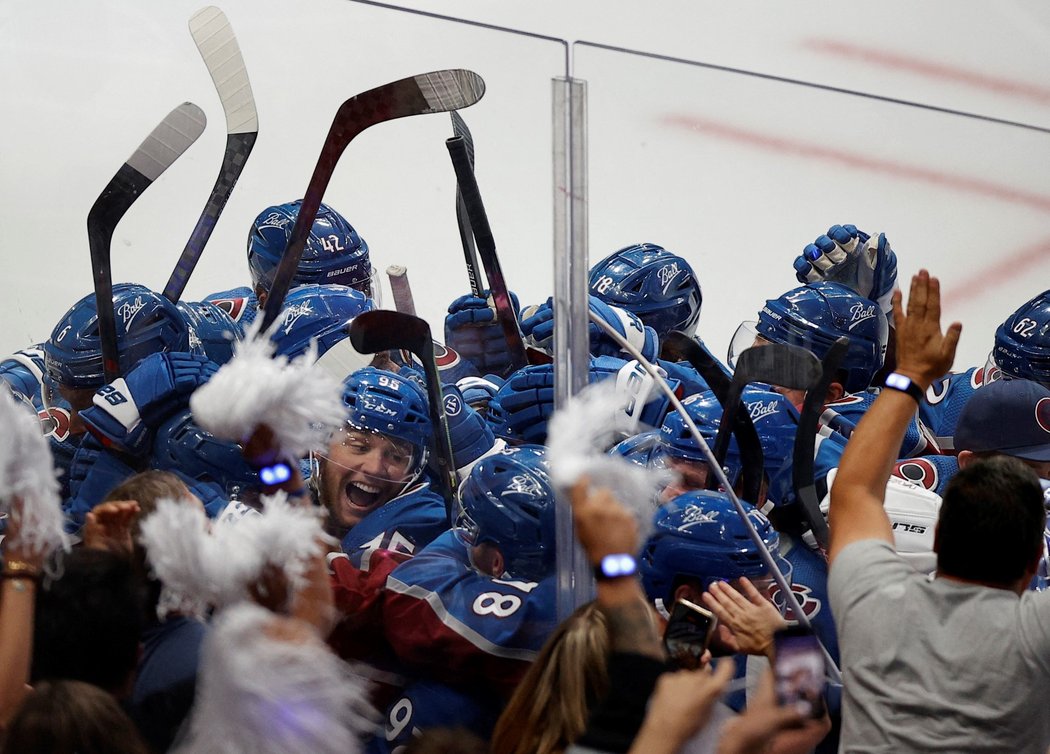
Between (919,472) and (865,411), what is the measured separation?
27 centimetres

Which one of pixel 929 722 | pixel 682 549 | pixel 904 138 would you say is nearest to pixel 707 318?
pixel 904 138

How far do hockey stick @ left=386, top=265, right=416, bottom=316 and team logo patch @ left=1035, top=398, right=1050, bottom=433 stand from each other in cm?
92

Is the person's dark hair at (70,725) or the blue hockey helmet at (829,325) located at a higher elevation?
the blue hockey helmet at (829,325)

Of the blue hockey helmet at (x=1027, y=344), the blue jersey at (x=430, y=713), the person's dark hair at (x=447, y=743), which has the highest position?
the blue hockey helmet at (x=1027, y=344)

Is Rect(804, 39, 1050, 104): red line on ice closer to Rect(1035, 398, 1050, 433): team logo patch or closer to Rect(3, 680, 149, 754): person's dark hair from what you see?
Rect(1035, 398, 1050, 433): team logo patch

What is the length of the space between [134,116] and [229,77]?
13cm

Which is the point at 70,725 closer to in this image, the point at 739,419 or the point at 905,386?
the point at 905,386

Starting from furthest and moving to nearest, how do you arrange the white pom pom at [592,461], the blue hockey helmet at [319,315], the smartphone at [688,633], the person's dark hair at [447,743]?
the blue hockey helmet at [319,315] → the smartphone at [688,633] → the white pom pom at [592,461] → the person's dark hair at [447,743]

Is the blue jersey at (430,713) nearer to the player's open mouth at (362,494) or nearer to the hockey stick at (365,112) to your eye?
the player's open mouth at (362,494)

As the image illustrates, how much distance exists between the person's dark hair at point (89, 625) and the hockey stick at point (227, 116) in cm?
57

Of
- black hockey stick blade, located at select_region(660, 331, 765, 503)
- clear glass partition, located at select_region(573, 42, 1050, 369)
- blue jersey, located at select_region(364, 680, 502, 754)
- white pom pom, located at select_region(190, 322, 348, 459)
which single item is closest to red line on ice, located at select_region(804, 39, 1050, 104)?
clear glass partition, located at select_region(573, 42, 1050, 369)

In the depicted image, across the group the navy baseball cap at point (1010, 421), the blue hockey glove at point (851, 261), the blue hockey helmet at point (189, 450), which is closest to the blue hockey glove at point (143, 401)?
the blue hockey helmet at point (189, 450)

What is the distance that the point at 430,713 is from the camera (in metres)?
1.62

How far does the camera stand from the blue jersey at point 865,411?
193 centimetres
